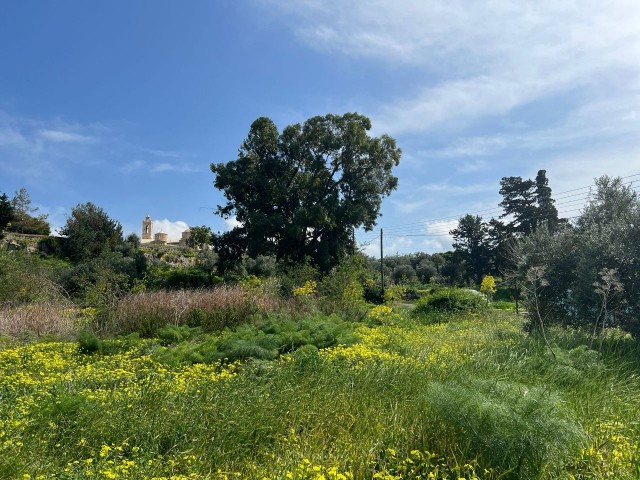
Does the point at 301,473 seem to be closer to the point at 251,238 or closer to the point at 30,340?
the point at 30,340

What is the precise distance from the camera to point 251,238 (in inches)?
856

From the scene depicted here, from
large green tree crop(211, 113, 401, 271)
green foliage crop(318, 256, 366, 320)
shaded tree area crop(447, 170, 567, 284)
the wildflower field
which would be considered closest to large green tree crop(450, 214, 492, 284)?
shaded tree area crop(447, 170, 567, 284)

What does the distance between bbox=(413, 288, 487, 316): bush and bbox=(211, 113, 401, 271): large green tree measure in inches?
280

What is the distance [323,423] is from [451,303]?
11.6 metres

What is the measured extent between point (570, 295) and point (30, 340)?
9.71 m

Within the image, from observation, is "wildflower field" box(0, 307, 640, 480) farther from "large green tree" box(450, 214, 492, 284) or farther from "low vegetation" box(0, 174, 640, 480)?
"large green tree" box(450, 214, 492, 284)

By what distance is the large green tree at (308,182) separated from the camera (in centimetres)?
2205

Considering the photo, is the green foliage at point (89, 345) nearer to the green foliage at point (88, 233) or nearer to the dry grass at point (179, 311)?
the dry grass at point (179, 311)

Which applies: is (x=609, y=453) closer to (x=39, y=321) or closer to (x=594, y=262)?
(x=594, y=262)

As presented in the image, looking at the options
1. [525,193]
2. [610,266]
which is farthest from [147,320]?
[525,193]

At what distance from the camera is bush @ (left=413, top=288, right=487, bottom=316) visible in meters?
14.5

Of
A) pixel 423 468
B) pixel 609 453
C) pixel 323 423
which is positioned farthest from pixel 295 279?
pixel 609 453

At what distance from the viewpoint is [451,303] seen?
14.8m

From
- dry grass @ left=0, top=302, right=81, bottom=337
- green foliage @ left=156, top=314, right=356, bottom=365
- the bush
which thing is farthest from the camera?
the bush
